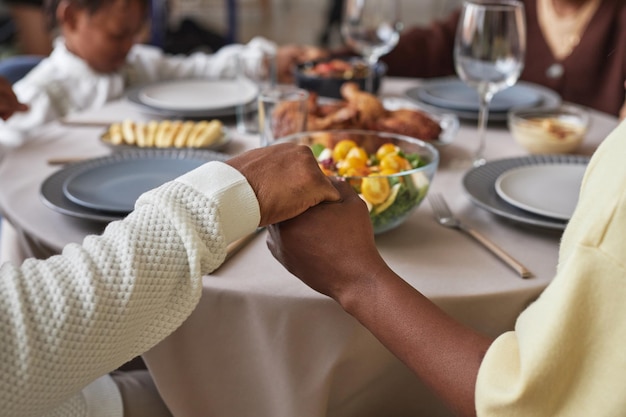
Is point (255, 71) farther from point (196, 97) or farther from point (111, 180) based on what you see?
point (111, 180)

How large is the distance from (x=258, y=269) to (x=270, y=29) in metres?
6.32

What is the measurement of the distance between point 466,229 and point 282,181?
341 millimetres

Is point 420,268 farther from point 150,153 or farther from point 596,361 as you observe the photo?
point 150,153

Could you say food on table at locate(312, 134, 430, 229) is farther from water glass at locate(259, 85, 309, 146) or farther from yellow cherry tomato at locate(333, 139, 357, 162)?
water glass at locate(259, 85, 309, 146)

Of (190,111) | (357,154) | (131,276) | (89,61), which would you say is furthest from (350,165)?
(89,61)

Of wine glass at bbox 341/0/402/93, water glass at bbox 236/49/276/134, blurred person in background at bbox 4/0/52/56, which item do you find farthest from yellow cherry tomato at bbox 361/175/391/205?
blurred person in background at bbox 4/0/52/56

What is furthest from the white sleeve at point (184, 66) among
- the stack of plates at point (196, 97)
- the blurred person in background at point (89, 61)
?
the stack of plates at point (196, 97)

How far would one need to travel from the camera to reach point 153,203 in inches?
28.4

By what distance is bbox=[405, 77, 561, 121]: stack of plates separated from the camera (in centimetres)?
158

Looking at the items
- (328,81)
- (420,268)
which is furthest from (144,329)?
Answer: (328,81)

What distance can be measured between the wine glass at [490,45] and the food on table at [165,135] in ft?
1.62

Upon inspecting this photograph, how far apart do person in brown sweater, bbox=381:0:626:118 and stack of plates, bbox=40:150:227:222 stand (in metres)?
1.35

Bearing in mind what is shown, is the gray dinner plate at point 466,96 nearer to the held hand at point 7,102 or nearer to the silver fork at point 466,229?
the silver fork at point 466,229

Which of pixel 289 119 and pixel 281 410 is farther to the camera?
pixel 289 119
